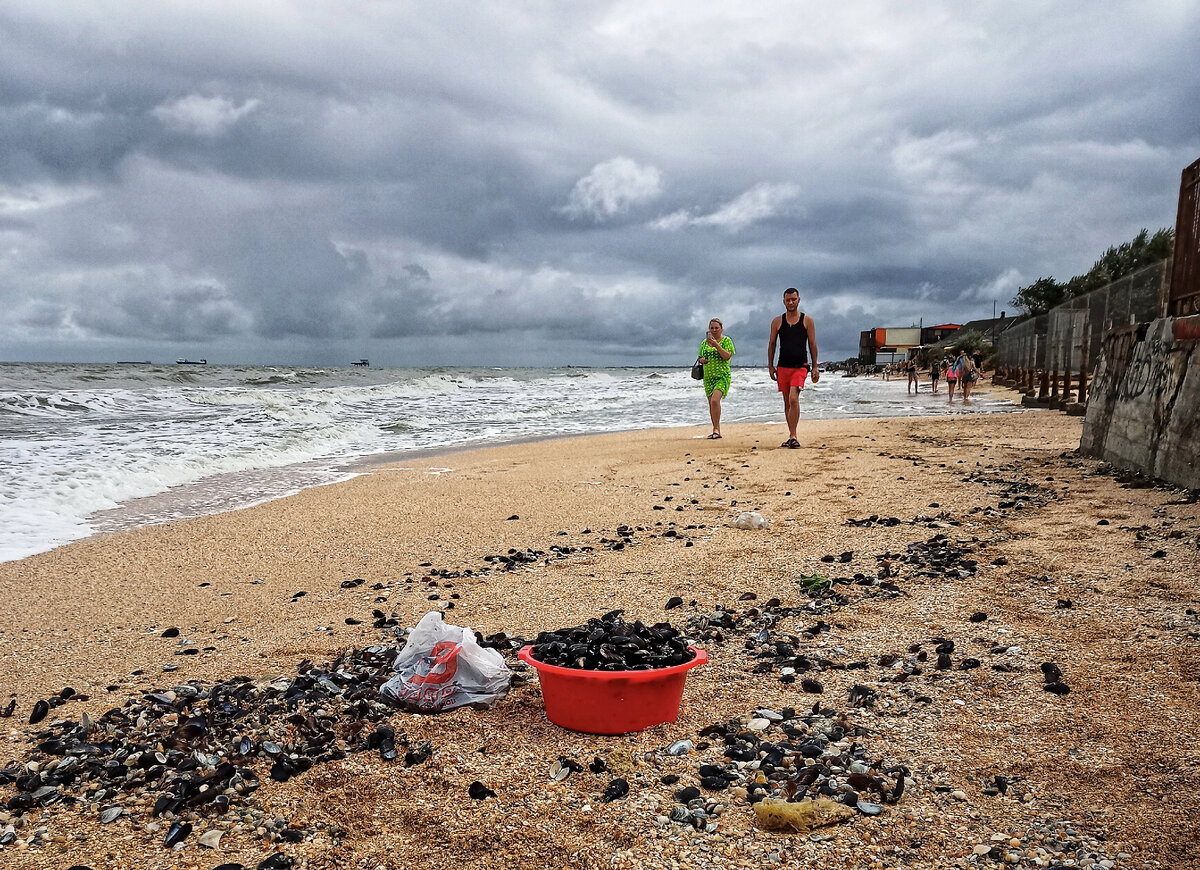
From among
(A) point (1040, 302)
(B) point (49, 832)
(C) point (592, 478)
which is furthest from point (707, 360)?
(A) point (1040, 302)

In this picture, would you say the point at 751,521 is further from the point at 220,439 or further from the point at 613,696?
the point at 220,439

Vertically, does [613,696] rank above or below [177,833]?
above

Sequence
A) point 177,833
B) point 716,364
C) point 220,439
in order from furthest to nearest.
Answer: point 220,439 < point 716,364 < point 177,833

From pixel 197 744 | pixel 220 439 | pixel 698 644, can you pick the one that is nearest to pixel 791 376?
pixel 698 644

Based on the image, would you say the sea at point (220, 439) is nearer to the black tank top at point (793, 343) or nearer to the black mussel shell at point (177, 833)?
the black mussel shell at point (177, 833)

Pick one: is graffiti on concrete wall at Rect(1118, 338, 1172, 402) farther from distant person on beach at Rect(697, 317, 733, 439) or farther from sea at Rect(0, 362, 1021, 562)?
sea at Rect(0, 362, 1021, 562)

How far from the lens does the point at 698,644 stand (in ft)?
12.0

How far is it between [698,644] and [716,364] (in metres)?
9.39

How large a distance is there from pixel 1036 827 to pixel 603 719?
1419mm

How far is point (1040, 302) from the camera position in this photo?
49469 millimetres

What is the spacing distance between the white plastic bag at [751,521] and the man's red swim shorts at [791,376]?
4768mm

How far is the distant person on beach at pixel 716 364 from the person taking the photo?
1234 cm

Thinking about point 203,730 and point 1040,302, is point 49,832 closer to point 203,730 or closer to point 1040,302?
point 203,730

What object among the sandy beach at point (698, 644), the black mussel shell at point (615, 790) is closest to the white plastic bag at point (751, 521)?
the sandy beach at point (698, 644)
